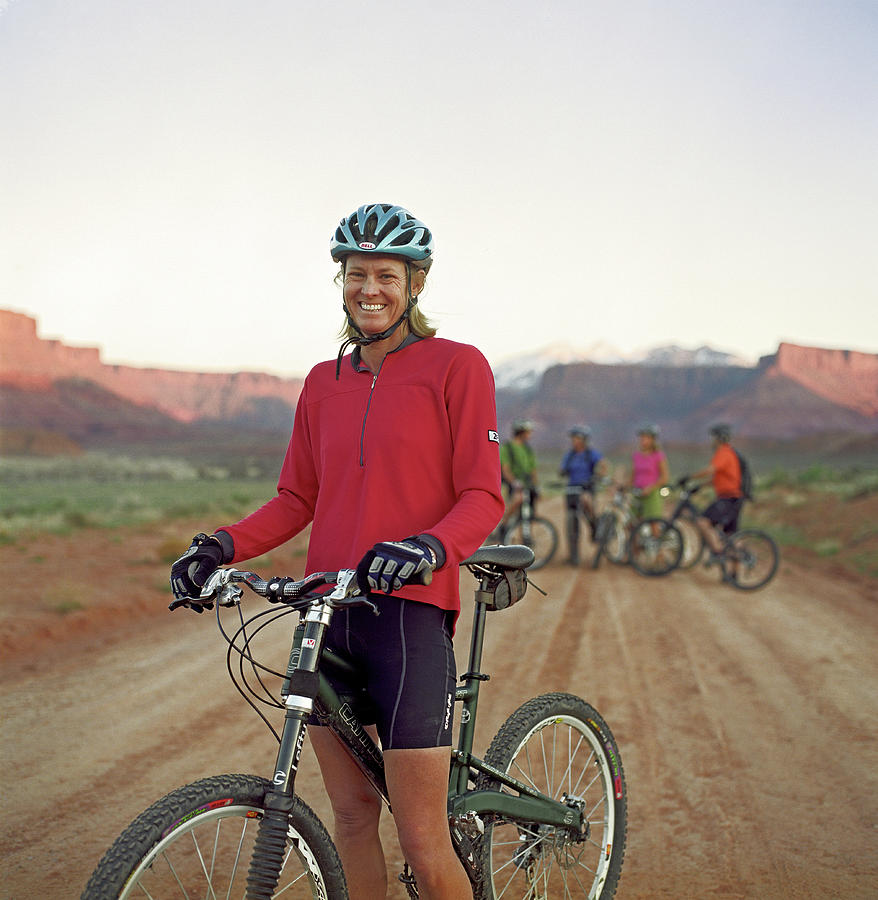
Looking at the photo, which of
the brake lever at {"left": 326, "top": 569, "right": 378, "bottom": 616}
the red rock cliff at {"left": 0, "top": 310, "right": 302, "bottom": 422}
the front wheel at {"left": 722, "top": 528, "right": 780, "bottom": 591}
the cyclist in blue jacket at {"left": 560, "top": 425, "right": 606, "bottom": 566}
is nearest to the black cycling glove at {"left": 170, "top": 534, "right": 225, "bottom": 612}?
the brake lever at {"left": 326, "top": 569, "right": 378, "bottom": 616}

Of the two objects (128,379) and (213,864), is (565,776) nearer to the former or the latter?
(213,864)

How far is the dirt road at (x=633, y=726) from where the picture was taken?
3.55 m

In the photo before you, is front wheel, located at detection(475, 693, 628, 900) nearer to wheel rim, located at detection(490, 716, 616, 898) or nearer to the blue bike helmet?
wheel rim, located at detection(490, 716, 616, 898)

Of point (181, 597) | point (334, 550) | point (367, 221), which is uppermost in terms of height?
point (367, 221)

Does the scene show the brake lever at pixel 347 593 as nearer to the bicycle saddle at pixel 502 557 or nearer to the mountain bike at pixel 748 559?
the bicycle saddle at pixel 502 557

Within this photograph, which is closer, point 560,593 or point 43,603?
point 43,603

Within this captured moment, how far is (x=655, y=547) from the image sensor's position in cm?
1161

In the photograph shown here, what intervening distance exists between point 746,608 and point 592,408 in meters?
148

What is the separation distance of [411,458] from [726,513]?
9.76 metres

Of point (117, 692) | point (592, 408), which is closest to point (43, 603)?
point (117, 692)

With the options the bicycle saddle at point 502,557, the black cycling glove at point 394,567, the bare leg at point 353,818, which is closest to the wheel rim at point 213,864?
the bare leg at point 353,818

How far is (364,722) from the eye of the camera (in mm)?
2217

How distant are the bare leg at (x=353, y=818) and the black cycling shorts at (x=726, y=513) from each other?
9541 mm

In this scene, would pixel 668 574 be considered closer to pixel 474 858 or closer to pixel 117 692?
pixel 117 692
